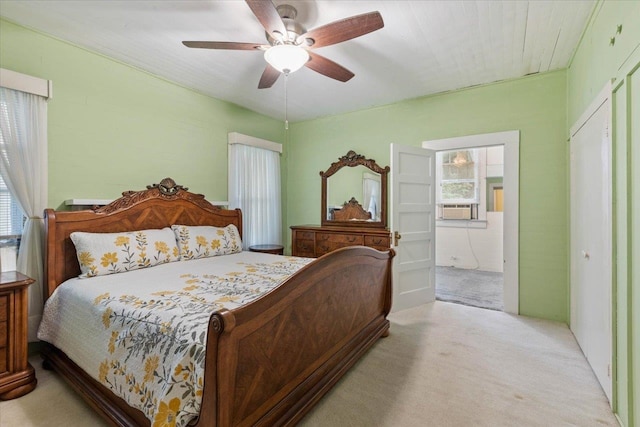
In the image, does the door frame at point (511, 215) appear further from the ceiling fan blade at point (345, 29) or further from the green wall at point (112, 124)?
the green wall at point (112, 124)

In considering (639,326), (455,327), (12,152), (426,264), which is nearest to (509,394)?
(639,326)

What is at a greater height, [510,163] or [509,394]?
[510,163]

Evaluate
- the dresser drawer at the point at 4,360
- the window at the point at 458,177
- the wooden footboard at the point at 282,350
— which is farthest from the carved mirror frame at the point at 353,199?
the dresser drawer at the point at 4,360

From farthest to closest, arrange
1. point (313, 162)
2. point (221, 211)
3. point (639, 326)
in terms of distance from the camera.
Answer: point (313, 162)
point (221, 211)
point (639, 326)

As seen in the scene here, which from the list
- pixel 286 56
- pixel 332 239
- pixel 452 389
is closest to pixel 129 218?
pixel 286 56

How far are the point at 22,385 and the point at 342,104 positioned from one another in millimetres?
4125

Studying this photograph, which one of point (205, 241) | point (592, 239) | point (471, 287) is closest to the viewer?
point (592, 239)

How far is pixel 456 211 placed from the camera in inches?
235

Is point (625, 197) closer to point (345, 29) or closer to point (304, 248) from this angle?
point (345, 29)

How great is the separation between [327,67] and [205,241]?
2.09 meters

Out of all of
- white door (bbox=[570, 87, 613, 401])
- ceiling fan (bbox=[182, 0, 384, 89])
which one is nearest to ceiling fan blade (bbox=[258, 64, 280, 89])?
ceiling fan (bbox=[182, 0, 384, 89])

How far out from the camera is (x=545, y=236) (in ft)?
10.2

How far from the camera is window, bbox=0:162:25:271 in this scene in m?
2.21

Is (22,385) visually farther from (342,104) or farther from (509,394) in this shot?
(342,104)
